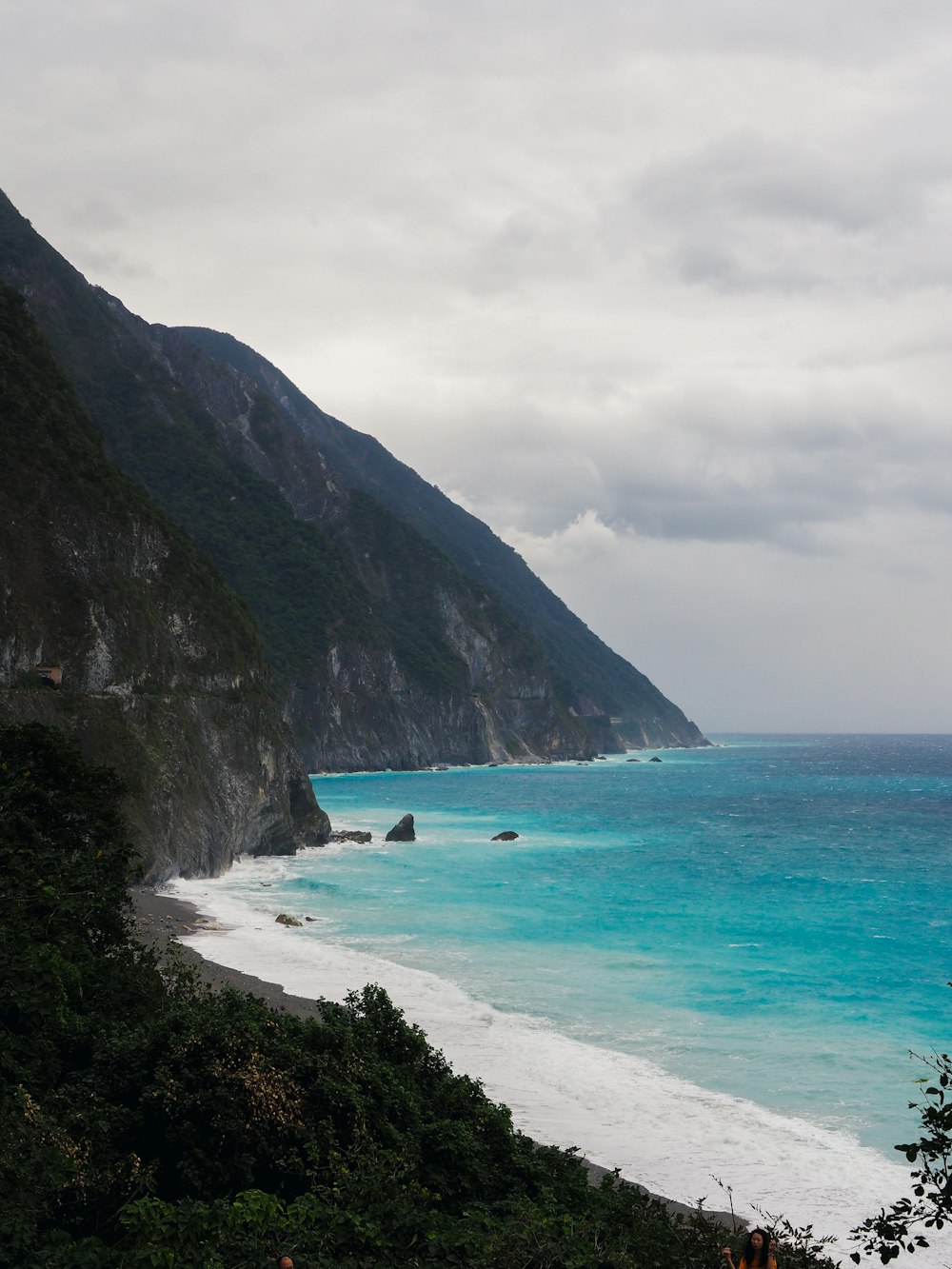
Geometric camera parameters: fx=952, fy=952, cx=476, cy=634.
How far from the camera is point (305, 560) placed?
12825cm

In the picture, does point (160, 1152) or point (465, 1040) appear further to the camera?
point (465, 1040)

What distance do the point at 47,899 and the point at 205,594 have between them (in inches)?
1794

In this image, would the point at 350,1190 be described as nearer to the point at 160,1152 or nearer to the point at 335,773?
the point at 160,1152

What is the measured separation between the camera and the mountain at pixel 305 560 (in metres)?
112

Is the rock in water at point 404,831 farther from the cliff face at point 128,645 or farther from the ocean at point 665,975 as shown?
the cliff face at point 128,645

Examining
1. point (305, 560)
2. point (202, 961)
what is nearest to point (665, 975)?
point (202, 961)

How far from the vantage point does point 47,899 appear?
17.4 m

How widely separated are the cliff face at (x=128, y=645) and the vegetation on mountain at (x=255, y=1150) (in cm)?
2592

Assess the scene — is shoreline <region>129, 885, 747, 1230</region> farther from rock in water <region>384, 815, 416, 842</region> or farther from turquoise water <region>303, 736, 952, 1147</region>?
rock in water <region>384, 815, 416, 842</region>

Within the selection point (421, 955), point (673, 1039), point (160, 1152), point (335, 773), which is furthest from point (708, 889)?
point (335, 773)

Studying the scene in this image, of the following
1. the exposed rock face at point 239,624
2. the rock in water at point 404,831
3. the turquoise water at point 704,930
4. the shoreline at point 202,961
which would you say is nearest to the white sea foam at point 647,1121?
the shoreline at point 202,961

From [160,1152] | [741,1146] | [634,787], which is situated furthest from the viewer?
[634,787]

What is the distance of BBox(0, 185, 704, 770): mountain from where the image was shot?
111750 millimetres

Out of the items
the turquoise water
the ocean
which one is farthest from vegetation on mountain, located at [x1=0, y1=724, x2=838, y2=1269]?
the turquoise water
